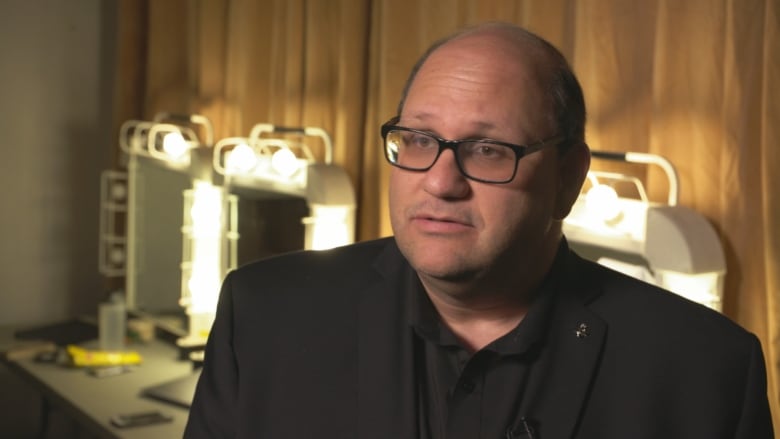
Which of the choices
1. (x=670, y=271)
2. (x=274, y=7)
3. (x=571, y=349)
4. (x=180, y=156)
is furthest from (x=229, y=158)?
(x=571, y=349)

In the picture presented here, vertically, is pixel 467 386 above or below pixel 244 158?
below

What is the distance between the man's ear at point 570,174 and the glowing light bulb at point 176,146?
1707mm

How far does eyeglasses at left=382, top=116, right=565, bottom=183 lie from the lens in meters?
1.03

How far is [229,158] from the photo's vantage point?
2.41 metres

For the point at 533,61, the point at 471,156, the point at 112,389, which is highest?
the point at 533,61

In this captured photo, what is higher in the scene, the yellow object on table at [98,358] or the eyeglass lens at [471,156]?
the eyeglass lens at [471,156]

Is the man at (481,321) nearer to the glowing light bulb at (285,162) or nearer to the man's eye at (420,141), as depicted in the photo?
the man's eye at (420,141)

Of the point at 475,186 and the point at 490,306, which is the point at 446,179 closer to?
the point at 475,186

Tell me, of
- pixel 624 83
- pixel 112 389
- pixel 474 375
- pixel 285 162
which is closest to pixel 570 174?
pixel 474 375

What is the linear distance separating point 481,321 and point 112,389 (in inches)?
56.1

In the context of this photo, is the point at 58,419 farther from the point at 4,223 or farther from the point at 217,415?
the point at 217,415

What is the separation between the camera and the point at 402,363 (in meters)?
1.14

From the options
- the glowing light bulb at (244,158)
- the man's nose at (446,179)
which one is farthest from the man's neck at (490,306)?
the glowing light bulb at (244,158)

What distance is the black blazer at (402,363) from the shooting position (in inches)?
44.0
